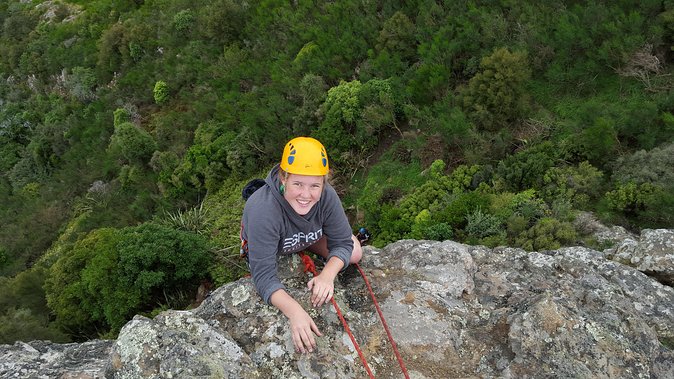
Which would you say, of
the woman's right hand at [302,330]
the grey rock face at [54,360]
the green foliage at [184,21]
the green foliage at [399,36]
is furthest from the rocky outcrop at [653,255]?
the green foliage at [184,21]

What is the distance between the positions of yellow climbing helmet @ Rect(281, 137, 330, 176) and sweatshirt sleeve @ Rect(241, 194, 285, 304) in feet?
1.24

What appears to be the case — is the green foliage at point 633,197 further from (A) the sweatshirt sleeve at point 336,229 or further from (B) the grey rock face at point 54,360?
(B) the grey rock face at point 54,360

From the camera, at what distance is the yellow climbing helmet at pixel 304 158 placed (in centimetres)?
280

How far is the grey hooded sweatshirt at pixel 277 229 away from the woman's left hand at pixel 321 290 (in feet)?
0.74

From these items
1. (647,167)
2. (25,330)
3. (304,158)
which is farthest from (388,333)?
(25,330)

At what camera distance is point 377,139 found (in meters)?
10.2

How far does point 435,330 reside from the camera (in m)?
3.22

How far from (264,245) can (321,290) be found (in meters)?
0.51

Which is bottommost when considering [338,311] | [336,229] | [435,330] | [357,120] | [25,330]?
[25,330]

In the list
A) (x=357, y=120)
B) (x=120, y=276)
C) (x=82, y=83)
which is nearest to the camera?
(x=120, y=276)

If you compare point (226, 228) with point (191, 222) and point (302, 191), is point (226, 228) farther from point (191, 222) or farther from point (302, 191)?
point (302, 191)

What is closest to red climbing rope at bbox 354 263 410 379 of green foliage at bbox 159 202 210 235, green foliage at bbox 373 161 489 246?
green foliage at bbox 373 161 489 246

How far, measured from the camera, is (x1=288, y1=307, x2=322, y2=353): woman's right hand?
2857mm

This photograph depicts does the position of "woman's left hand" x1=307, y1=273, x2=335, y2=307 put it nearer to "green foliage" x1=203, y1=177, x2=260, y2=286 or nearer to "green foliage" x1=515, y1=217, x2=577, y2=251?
"green foliage" x1=515, y1=217, x2=577, y2=251
